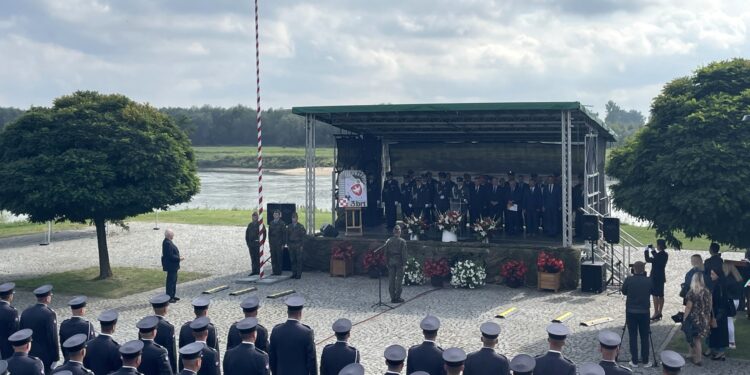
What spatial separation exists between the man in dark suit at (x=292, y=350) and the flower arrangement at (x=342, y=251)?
11688 mm

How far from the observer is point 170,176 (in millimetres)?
18859

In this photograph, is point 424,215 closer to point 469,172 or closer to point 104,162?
point 469,172

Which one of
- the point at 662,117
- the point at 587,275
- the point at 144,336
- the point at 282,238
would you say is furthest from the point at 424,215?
the point at 144,336

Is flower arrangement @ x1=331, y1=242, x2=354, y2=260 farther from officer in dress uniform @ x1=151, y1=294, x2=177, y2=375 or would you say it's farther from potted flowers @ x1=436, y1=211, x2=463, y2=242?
officer in dress uniform @ x1=151, y1=294, x2=177, y2=375

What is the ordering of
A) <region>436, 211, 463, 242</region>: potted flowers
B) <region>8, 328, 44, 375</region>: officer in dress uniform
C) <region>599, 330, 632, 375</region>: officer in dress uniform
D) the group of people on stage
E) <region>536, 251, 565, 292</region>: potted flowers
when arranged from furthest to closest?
the group of people on stage < <region>436, 211, 463, 242</region>: potted flowers < <region>536, 251, 565, 292</region>: potted flowers < <region>8, 328, 44, 375</region>: officer in dress uniform < <region>599, 330, 632, 375</region>: officer in dress uniform

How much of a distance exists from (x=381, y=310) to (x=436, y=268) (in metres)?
3.05

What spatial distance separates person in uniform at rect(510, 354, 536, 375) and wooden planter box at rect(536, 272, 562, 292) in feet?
36.5

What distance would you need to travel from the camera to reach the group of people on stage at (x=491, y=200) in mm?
21266

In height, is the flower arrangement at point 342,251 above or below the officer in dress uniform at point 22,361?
below

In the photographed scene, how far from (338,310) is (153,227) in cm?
2022

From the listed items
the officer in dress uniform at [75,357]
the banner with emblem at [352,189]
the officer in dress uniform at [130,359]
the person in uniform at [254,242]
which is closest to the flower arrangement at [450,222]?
the banner with emblem at [352,189]

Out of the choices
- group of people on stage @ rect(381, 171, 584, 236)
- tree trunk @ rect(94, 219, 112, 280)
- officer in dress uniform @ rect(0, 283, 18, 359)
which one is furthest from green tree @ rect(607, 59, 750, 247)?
tree trunk @ rect(94, 219, 112, 280)

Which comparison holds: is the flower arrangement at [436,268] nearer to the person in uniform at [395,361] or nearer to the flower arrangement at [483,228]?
the flower arrangement at [483,228]

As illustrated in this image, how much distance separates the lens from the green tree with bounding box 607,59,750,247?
12.5m
